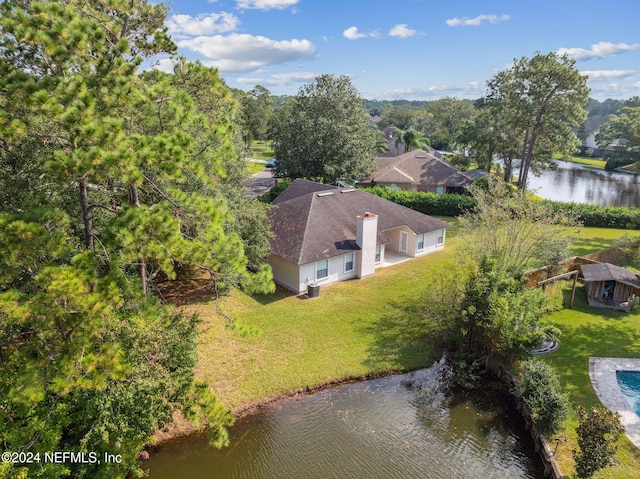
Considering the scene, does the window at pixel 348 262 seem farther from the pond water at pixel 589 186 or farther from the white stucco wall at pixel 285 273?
the pond water at pixel 589 186

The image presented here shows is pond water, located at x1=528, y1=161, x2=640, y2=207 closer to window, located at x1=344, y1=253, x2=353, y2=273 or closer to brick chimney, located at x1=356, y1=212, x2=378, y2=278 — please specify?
brick chimney, located at x1=356, y1=212, x2=378, y2=278

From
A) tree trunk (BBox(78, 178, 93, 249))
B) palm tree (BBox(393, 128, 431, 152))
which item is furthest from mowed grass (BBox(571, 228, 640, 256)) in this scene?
tree trunk (BBox(78, 178, 93, 249))

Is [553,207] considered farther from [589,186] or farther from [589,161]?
[589,161]

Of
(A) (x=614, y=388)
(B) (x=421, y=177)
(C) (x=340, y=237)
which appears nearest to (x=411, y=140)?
(B) (x=421, y=177)

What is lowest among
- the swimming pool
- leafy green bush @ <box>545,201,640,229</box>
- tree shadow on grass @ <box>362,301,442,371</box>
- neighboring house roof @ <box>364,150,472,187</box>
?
the swimming pool

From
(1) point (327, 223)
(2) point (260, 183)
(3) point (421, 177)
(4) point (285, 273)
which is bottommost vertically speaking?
(4) point (285, 273)
